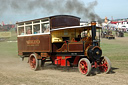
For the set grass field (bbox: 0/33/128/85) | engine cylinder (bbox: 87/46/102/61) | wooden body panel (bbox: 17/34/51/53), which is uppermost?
wooden body panel (bbox: 17/34/51/53)

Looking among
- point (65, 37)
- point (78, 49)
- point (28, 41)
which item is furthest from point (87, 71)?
point (28, 41)

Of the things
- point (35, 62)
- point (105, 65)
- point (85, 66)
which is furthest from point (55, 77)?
point (35, 62)

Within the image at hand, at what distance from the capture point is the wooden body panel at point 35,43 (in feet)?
34.8

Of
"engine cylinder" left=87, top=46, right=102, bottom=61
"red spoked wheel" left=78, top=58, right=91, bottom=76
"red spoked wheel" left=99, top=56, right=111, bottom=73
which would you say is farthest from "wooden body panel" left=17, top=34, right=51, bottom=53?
"red spoked wheel" left=99, top=56, right=111, bottom=73

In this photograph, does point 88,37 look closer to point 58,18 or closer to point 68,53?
point 68,53

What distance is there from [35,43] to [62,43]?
1744 millimetres

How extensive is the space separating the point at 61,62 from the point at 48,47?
1.06 m

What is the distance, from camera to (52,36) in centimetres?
1042

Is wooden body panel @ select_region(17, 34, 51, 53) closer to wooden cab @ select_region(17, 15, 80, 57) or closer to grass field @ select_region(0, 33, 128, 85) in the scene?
wooden cab @ select_region(17, 15, 80, 57)

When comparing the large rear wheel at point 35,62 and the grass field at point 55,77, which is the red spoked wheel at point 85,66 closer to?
the grass field at point 55,77

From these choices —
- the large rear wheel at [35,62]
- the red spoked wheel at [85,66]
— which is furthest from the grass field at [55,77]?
the large rear wheel at [35,62]

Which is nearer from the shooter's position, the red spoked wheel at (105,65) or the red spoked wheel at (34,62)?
the red spoked wheel at (105,65)

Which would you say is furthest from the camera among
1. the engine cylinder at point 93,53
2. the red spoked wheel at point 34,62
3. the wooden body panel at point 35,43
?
the red spoked wheel at point 34,62

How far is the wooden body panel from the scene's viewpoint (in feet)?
34.8
